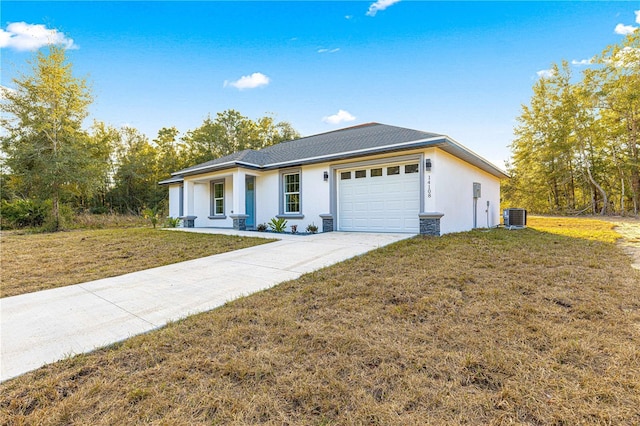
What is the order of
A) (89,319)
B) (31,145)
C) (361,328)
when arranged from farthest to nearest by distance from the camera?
(31,145)
(89,319)
(361,328)

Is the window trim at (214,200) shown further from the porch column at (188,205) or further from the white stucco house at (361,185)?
the porch column at (188,205)

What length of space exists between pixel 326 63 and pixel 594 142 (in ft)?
62.0

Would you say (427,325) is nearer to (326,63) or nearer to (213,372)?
(213,372)

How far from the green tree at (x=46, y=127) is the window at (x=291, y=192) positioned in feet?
31.5

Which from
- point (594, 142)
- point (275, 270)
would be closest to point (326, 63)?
point (275, 270)

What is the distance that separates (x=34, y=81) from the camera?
39.4 ft

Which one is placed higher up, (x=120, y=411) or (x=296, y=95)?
(x=296, y=95)

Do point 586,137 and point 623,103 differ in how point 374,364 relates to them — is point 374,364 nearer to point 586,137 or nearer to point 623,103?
point 623,103

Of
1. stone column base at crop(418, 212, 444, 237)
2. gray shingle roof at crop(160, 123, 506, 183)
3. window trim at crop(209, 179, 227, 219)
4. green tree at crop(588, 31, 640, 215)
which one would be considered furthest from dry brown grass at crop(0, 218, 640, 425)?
green tree at crop(588, 31, 640, 215)

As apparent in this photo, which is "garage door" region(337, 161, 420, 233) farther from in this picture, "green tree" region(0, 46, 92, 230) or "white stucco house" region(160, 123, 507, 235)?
"green tree" region(0, 46, 92, 230)

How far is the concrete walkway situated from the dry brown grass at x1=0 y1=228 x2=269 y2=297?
560 mm

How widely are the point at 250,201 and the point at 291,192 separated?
7.14ft

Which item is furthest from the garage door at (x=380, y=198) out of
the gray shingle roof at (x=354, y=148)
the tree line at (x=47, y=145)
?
the tree line at (x=47, y=145)

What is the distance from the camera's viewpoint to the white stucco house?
7.97 meters
